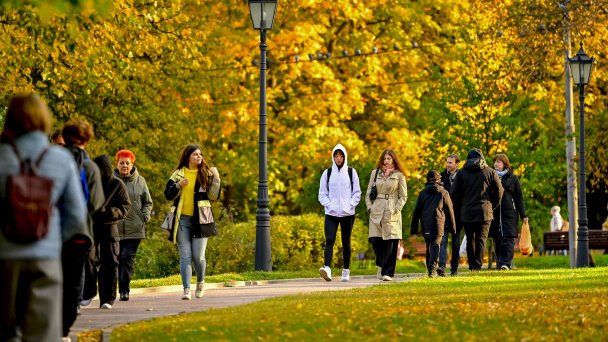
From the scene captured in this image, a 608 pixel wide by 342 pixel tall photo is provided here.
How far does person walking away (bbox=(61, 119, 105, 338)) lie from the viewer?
40.5 ft

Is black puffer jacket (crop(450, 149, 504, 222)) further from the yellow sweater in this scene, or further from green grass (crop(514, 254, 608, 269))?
green grass (crop(514, 254, 608, 269))

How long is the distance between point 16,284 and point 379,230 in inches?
523

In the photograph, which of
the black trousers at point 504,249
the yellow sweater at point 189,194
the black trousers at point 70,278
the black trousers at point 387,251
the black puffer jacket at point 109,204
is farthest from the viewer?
the black trousers at point 504,249

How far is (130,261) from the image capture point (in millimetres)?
18500

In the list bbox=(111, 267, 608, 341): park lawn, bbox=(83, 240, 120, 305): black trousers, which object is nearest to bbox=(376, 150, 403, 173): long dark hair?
bbox=(111, 267, 608, 341): park lawn

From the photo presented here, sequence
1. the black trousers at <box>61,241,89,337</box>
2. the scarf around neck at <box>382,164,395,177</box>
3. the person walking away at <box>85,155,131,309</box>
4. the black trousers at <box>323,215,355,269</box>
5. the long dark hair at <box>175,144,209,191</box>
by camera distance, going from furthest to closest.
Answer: the black trousers at <box>323,215,355,269</box> → the scarf around neck at <box>382,164,395,177</box> → the long dark hair at <box>175,144,209,191</box> → the person walking away at <box>85,155,131,309</box> → the black trousers at <box>61,241,89,337</box>

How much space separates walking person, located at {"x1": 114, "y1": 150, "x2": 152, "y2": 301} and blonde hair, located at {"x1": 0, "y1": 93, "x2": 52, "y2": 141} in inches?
352

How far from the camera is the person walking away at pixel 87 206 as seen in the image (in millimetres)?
12359

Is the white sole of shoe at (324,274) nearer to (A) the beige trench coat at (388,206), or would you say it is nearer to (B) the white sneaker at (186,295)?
(A) the beige trench coat at (388,206)

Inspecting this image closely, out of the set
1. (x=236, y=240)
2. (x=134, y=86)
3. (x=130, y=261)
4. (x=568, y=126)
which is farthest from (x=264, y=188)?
(x=568, y=126)

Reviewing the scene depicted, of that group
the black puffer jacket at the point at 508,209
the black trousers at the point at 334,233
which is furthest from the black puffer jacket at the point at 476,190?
the black trousers at the point at 334,233

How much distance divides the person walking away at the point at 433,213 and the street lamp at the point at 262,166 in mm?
3060

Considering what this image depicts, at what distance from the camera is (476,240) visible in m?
24.6

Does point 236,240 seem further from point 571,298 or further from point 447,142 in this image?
point 571,298
